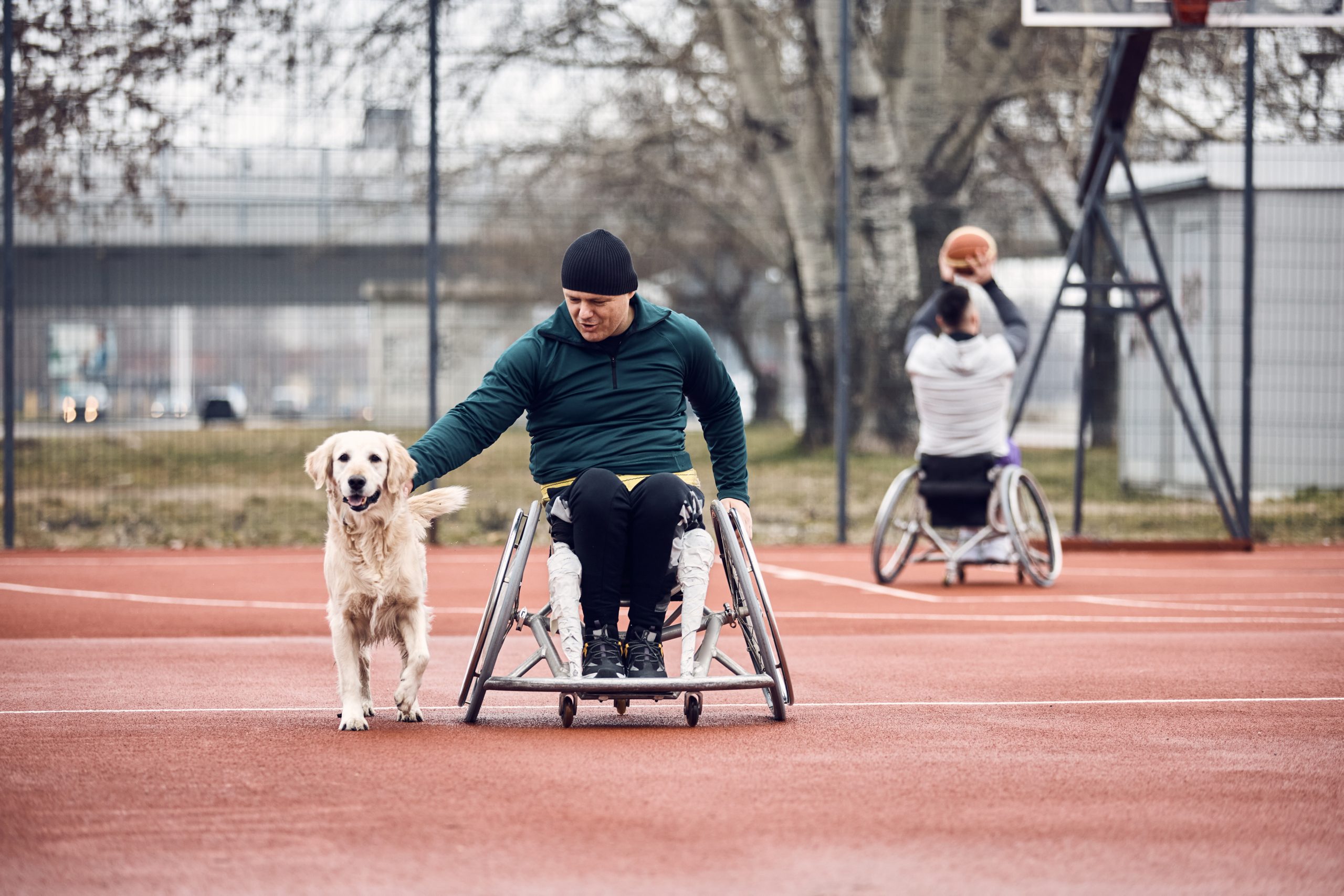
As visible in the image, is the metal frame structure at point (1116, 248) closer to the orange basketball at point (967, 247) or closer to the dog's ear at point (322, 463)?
the orange basketball at point (967, 247)

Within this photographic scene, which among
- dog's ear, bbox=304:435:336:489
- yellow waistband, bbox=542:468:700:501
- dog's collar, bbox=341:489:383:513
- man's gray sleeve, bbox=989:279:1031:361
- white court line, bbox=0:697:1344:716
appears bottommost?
white court line, bbox=0:697:1344:716

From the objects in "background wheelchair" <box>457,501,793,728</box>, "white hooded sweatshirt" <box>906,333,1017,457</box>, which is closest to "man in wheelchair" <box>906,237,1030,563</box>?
"white hooded sweatshirt" <box>906,333,1017,457</box>

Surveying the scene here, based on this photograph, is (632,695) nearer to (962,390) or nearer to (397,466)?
(397,466)

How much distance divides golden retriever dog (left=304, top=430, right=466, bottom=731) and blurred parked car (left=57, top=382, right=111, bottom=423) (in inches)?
354

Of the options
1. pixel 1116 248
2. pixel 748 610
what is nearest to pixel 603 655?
pixel 748 610

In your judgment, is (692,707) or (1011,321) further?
(1011,321)

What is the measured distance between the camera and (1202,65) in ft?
56.3

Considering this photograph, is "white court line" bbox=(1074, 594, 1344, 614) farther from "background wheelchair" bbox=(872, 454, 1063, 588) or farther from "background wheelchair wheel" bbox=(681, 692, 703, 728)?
"background wheelchair wheel" bbox=(681, 692, 703, 728)

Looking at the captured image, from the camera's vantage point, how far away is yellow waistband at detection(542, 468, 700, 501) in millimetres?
5414

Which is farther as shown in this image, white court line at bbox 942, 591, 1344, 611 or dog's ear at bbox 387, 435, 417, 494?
white court line at bbox 942, 591, 1344, 611

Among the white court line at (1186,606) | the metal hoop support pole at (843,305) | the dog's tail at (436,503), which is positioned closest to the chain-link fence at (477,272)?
the metal hoop support pole at (843,305)

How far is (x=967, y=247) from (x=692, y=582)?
555cm

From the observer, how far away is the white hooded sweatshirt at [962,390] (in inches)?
394

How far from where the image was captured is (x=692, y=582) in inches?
212
